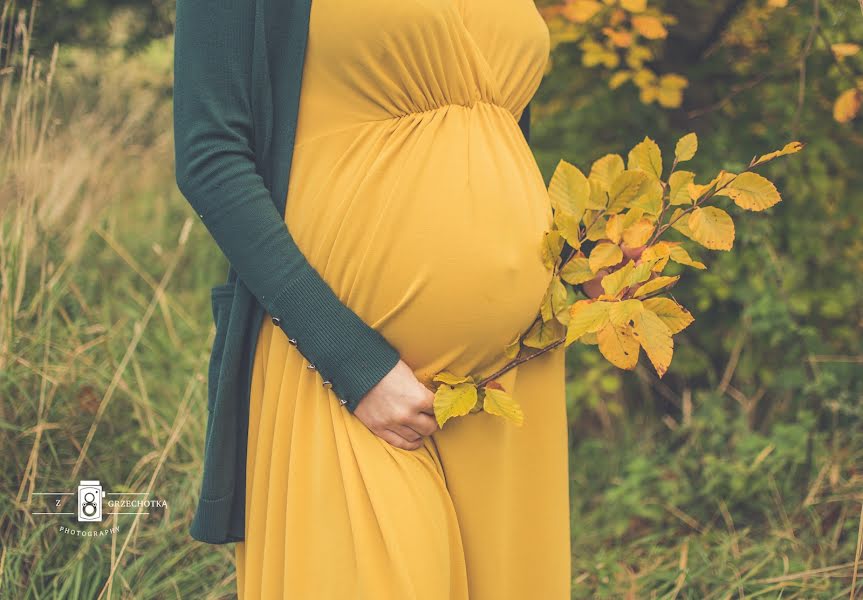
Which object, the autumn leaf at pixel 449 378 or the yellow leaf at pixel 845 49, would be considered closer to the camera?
the autumn leaf at pixel 449 378

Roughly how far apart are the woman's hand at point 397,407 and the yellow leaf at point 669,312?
357 mm

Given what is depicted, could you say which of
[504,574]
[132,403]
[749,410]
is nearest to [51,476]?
[132,403]

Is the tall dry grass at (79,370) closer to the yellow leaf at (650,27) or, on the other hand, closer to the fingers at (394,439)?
the fingers at (394,439)

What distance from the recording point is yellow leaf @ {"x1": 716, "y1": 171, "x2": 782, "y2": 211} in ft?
4.50

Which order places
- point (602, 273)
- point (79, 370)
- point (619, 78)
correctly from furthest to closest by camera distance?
point (619, 78) < point (79, 370) < point (602, 273)

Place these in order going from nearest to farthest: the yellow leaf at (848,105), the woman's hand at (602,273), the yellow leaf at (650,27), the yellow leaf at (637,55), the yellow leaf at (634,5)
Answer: the woman's hand at (602,273) < the yellow leaf at (848,105) < the yellow leaf at (634,5) < the yellow leaf at (650,27) < the yellow leaf at (637,55)

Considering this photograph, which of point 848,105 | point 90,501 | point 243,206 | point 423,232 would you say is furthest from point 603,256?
point 90,501

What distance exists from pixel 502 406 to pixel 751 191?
0.52 meters

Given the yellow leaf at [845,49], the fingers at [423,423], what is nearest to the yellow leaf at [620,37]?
the yellow leaf at [845,49]

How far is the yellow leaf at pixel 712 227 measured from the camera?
4.48 feet

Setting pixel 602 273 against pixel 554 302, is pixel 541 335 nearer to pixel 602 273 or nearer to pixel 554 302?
pixel 554 302

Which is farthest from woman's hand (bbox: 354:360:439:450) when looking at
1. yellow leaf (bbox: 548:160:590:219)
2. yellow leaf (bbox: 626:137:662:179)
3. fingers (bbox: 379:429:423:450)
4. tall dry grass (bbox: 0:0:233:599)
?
tall dry grass (bbox: 0:0:233:599)

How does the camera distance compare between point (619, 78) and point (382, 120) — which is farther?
point (619, 78)

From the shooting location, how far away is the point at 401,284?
133cm
